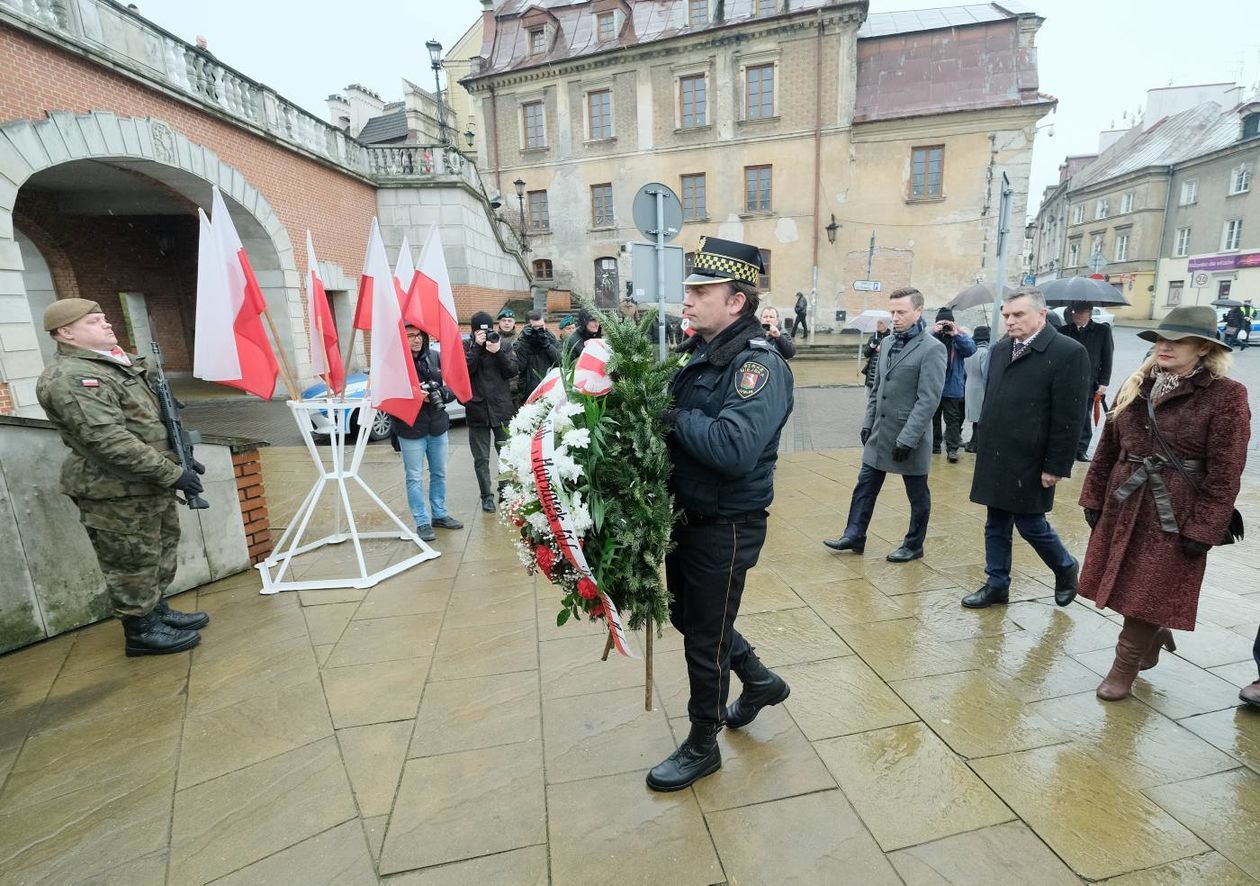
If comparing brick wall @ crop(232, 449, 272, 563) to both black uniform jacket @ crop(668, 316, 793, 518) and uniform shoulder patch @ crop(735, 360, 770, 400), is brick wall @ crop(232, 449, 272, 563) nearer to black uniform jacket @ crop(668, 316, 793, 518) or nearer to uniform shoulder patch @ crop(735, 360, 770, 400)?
black uniform jacket @ crop(668, 316, 793, 518)

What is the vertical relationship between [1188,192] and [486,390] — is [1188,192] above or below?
above

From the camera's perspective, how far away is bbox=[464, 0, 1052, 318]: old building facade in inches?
900

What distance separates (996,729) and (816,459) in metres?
5.38

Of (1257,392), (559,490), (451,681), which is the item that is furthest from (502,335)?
(1257,392)

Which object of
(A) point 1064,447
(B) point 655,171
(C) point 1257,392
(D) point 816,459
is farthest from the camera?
(B) point 655,171

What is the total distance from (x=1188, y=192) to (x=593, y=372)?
155 ft

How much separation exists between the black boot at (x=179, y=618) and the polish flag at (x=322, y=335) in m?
1.71

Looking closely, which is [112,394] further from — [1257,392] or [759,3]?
[759,3]

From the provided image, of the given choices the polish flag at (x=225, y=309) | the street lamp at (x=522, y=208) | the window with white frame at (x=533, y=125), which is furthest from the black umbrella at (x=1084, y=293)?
the window with white frame at (x=533, y=125)

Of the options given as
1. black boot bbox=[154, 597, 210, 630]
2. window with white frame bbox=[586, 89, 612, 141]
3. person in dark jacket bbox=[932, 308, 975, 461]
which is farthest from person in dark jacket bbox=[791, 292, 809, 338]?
black boot bbox=[154, 597, 210, 630]

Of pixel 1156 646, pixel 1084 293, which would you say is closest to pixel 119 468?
pixel 1156 646

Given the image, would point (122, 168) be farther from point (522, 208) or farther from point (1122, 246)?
point (1122, 246)

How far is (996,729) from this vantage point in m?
2.75

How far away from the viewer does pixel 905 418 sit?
452 cm
